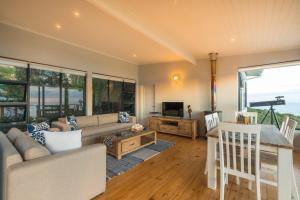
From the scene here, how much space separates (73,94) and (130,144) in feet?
7.74

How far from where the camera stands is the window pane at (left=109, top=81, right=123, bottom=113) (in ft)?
18.9

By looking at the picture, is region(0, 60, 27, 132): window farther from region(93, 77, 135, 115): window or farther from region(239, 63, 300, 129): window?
region(239, 63, 300, 129): window

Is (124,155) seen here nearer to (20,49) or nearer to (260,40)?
(20,49)

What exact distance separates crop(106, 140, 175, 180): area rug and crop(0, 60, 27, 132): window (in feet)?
7.23

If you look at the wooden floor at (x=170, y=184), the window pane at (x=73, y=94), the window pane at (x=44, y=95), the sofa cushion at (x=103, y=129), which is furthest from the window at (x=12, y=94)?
the wooden floor at (x=170, y=184)

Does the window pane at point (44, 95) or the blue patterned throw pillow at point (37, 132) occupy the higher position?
the window pane at point (44, 95)

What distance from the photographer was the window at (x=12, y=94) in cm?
330

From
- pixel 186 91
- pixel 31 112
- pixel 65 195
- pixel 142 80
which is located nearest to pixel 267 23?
pixel 186 91

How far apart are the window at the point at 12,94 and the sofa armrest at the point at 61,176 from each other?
→ 2579mm

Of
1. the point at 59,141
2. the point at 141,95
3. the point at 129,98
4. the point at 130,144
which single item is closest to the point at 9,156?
the point at 59,141

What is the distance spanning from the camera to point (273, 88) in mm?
4895

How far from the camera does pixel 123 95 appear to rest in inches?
246

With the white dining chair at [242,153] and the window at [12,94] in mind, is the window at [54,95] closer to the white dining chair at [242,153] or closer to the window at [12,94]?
the window at [12,94]

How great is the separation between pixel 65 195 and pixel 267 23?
4092mm
